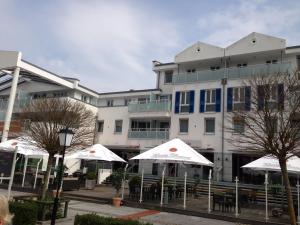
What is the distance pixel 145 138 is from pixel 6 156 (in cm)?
1817

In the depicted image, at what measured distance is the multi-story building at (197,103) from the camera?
26.4 m

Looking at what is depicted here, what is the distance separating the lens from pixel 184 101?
29.5 metres

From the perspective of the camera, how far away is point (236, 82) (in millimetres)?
27000

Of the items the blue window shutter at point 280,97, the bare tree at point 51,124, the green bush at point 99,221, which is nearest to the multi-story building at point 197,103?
the bare tree at point 51,124

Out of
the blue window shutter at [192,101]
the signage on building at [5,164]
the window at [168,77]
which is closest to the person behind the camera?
the signage on building at [5,164]

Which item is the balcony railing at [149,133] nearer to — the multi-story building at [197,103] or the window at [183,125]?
the multi-story building at [197,103]

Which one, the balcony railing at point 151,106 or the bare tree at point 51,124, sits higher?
the balcony railing at point 151,106

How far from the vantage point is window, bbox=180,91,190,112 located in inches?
1147

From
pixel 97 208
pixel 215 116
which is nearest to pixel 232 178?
pixel 215 116

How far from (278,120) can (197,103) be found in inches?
722

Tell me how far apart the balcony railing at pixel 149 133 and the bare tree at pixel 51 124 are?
9.59 meters

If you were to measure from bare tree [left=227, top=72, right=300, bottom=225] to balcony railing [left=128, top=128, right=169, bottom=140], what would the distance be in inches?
685

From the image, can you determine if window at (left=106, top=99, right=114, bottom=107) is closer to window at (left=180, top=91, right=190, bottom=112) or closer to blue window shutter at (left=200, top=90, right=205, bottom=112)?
window at (left=180, top=91, right=190, bottom=112)

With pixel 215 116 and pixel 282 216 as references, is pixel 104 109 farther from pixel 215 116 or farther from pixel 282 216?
pixel 282 216
